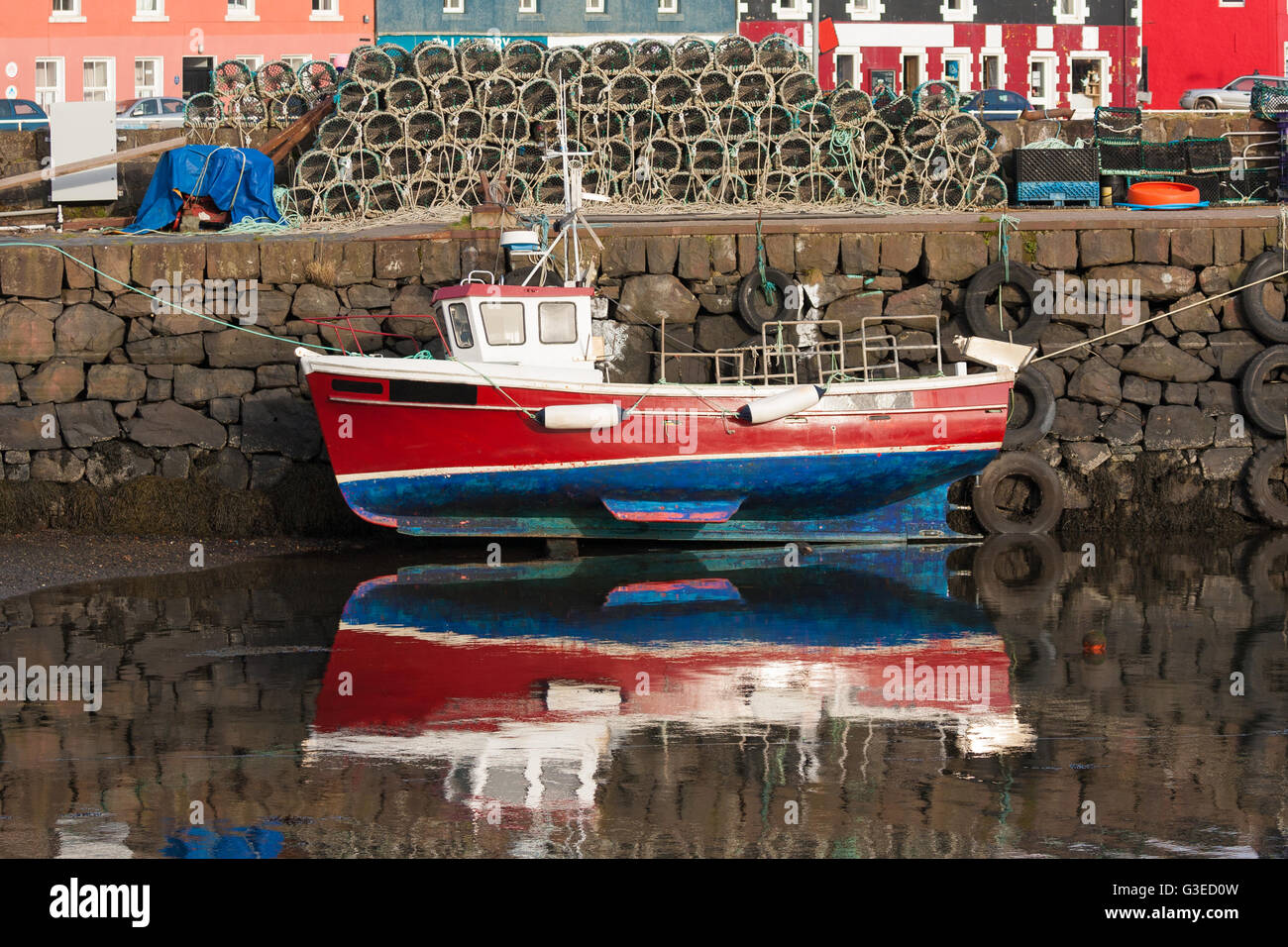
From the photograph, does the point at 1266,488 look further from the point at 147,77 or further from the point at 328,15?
the point at 147,77

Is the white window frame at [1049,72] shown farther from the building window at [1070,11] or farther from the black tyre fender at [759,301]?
the black tyre fender at [759,301]

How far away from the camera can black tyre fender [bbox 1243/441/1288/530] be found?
14117mm

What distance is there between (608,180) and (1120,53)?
24.4 meters

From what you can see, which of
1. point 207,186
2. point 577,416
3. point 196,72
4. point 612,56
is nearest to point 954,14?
point 196,72

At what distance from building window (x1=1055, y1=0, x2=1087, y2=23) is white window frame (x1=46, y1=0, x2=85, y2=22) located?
21345 millimetres

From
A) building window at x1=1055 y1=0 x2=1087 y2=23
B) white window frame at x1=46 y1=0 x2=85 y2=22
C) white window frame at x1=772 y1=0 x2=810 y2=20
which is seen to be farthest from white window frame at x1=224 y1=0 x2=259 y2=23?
building window at x1=1055 y1=0 x2=1087 y2=23

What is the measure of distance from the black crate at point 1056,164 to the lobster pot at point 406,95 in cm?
630

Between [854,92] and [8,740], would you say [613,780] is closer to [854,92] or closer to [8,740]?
[8,740]

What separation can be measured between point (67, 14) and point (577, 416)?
2668 centimetres

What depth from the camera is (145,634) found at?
10117 millimetres

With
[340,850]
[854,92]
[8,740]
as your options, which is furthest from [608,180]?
[340,850]

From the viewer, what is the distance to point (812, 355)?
1378cm

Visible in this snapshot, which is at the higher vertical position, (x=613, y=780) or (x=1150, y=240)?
(x=1150, y=240)

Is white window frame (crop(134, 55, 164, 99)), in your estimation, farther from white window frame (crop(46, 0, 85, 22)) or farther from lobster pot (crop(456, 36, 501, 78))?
lobster pot (crop(456, 36, 501, 78))
